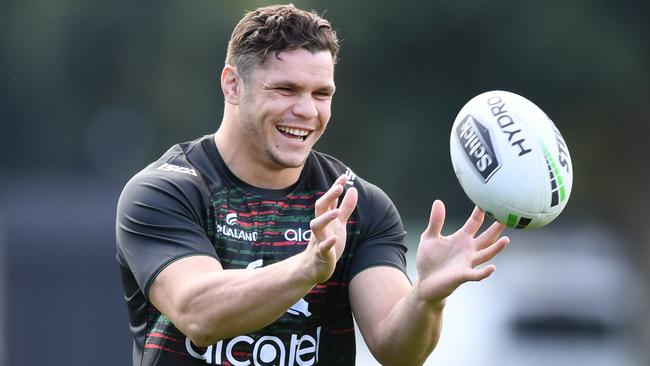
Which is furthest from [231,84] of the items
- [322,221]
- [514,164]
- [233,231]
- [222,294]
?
[514,164]

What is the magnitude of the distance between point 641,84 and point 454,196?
281cm

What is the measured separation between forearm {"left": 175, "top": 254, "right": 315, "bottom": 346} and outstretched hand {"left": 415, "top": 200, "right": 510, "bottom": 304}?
447 millimetres

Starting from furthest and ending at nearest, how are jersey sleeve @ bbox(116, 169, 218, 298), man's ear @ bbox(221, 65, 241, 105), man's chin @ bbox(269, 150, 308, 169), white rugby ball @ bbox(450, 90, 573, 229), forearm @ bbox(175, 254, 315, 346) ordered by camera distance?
man's ear @ bbox(221, 65, 241, 105) < man's chin @ bbox(269, 150, 308, 169) < jersey sleeve @ bbox(116, 169, 218, 298) < white rugby ball @ bbox(450, 90, 573, 229) < forearm @ bbox(175, 254, 315, 346)

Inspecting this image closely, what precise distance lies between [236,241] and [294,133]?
1.64 ft

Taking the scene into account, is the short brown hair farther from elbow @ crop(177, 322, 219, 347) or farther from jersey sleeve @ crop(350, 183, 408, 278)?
elbow @ crop(177, 322, 219, 347)

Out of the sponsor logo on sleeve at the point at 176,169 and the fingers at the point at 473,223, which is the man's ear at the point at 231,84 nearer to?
the sponsor logo on sleeve at the point at 176,169

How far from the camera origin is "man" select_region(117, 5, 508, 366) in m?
4.39

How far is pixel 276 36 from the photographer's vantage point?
15.9ft

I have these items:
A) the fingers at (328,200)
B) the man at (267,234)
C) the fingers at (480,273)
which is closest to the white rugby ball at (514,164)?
the man at (267,234)

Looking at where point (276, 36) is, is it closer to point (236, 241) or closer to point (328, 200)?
point (236, 241)

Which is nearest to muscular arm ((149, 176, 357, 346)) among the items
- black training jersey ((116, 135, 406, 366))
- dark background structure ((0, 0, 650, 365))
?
black training jersey ((116, 135, 406, 366))

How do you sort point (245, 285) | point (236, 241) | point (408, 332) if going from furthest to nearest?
point (236, 241) < point (408, 332) < point (245, 285)

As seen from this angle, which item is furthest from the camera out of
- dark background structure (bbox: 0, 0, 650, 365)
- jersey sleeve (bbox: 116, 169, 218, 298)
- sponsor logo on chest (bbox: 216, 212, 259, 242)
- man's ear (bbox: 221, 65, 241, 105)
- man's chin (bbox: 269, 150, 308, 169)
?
dark background structure (bbox: 0, 0, 650, 365)

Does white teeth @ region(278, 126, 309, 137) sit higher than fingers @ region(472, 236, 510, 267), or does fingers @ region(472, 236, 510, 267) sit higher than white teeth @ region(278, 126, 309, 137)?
white teeth @ region(278, 126, 309, 137)
